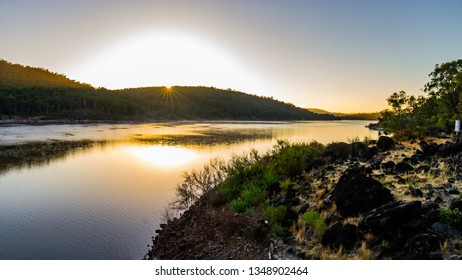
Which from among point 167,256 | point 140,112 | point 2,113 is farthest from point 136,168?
point 140,112

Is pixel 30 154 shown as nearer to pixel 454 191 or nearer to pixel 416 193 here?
pixel 416 193

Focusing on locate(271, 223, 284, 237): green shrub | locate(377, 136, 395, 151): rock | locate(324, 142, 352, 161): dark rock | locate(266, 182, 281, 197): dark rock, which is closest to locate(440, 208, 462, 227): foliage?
locate(271, 223, 284, 237): green shrub

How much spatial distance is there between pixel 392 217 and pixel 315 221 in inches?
66.2

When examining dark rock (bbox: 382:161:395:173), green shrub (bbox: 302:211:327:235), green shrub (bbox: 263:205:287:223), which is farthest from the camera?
dark rock (bbox: 382:161:395:173)

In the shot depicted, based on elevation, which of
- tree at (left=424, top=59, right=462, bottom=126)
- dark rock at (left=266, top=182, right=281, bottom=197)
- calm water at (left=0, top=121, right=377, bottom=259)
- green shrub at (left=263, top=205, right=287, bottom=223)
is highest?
tree at (left=424, top=59, right=462, bottom=126)

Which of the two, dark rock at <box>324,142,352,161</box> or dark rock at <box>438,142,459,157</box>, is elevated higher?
dark rock at <box>438,142,459,157</box>

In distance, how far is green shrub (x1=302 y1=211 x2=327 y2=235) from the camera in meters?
7.20

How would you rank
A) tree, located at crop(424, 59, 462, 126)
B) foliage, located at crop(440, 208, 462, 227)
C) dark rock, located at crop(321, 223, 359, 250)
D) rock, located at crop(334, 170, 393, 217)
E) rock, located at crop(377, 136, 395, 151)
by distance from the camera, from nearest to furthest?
1. foliage, located at crop(440, 208, 462, 227)
2. dark rock, located at crop(321, 223, 359, 250)
3. rock, located at crop(334, 170, 393, 217)
4. rock, located at crop(377, 136, 395, 151)
5. tree, located at crop(424, 59, 462, 126)

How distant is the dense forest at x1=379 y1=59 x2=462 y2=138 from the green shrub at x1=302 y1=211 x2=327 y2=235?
882 cm

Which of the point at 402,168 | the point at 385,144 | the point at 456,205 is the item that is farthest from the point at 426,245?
the point at 385,144

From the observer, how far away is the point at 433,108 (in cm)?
2664

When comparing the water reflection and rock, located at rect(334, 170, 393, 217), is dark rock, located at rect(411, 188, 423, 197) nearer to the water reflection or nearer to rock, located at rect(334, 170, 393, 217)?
rock, located at rect(334, 170, 393, 217)

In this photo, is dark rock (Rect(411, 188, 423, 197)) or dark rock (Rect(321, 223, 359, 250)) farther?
dark rock (Rect(411, 188, 423, 197))

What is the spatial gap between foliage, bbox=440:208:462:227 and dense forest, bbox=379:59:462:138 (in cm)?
912
